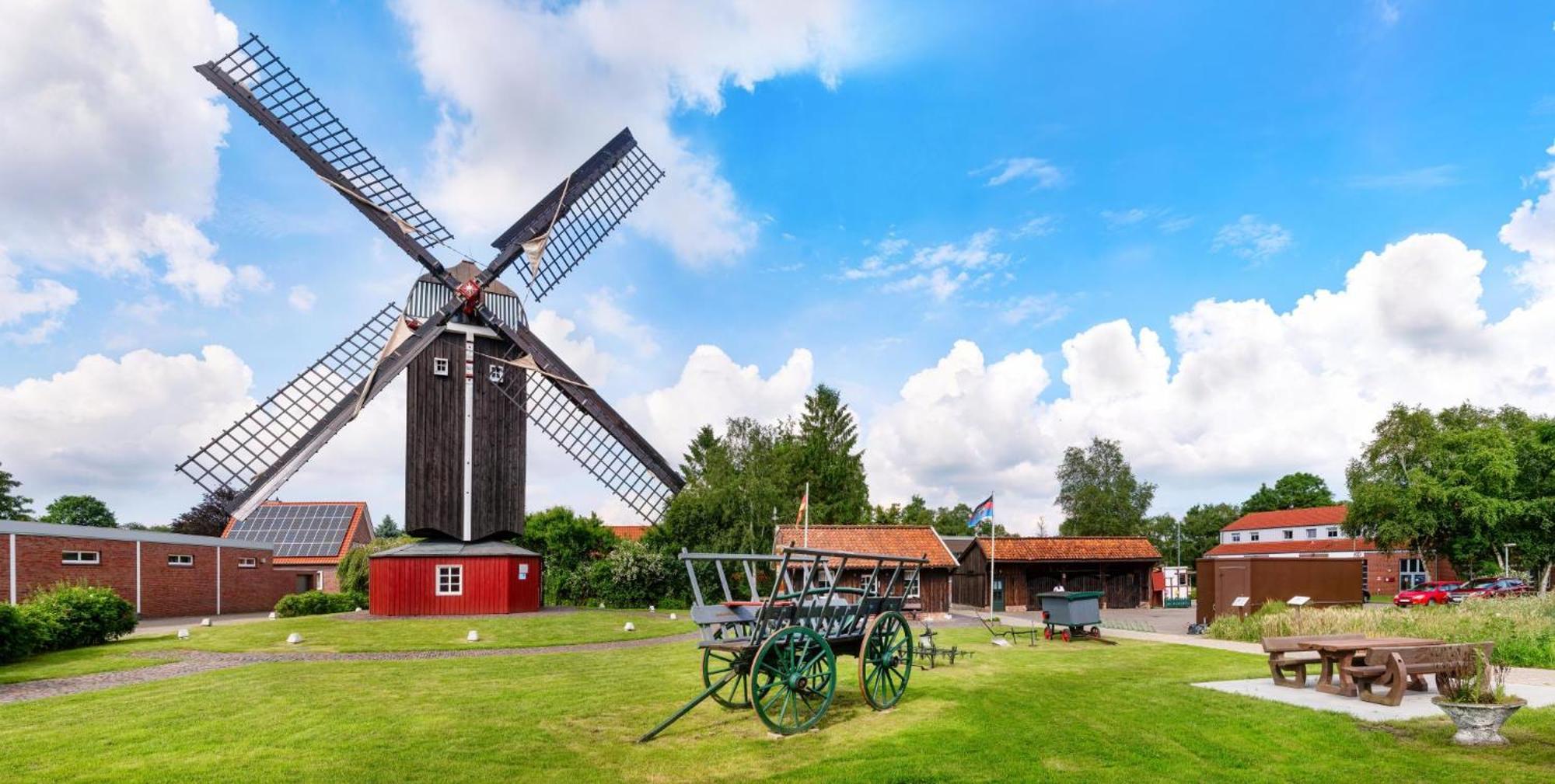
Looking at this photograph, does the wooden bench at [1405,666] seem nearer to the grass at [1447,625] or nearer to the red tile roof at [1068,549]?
the grass at [1447,625]

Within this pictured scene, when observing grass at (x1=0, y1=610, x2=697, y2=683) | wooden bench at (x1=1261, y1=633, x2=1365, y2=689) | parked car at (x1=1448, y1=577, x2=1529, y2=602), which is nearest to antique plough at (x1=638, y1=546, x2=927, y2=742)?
wooden bench at (x1=1261, y1=633, x2=1365, y2=689)

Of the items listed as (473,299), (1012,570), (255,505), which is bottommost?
(1012,570)

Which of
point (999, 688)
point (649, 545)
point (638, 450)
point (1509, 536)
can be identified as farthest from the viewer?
point (1509, 536)

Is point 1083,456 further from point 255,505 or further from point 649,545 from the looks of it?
point 255,505

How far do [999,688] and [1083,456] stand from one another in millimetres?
58811

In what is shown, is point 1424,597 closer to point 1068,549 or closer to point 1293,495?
point 1068,549

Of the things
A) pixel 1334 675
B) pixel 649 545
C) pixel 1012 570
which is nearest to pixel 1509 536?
pixel 1012 570

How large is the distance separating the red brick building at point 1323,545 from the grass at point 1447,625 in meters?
28.9

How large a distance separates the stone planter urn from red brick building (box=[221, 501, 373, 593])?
44164mm

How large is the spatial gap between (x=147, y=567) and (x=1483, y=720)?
1470 inches

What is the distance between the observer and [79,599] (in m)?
21.2

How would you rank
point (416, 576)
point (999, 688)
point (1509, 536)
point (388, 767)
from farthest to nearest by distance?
point (1509, 536)
point (416, 576)
point (999, 688)
point (388, 767)

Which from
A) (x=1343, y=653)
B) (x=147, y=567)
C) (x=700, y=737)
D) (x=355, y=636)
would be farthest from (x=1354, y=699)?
(x=147, y=567)

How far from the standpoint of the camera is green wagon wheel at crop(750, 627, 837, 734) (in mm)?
9977
